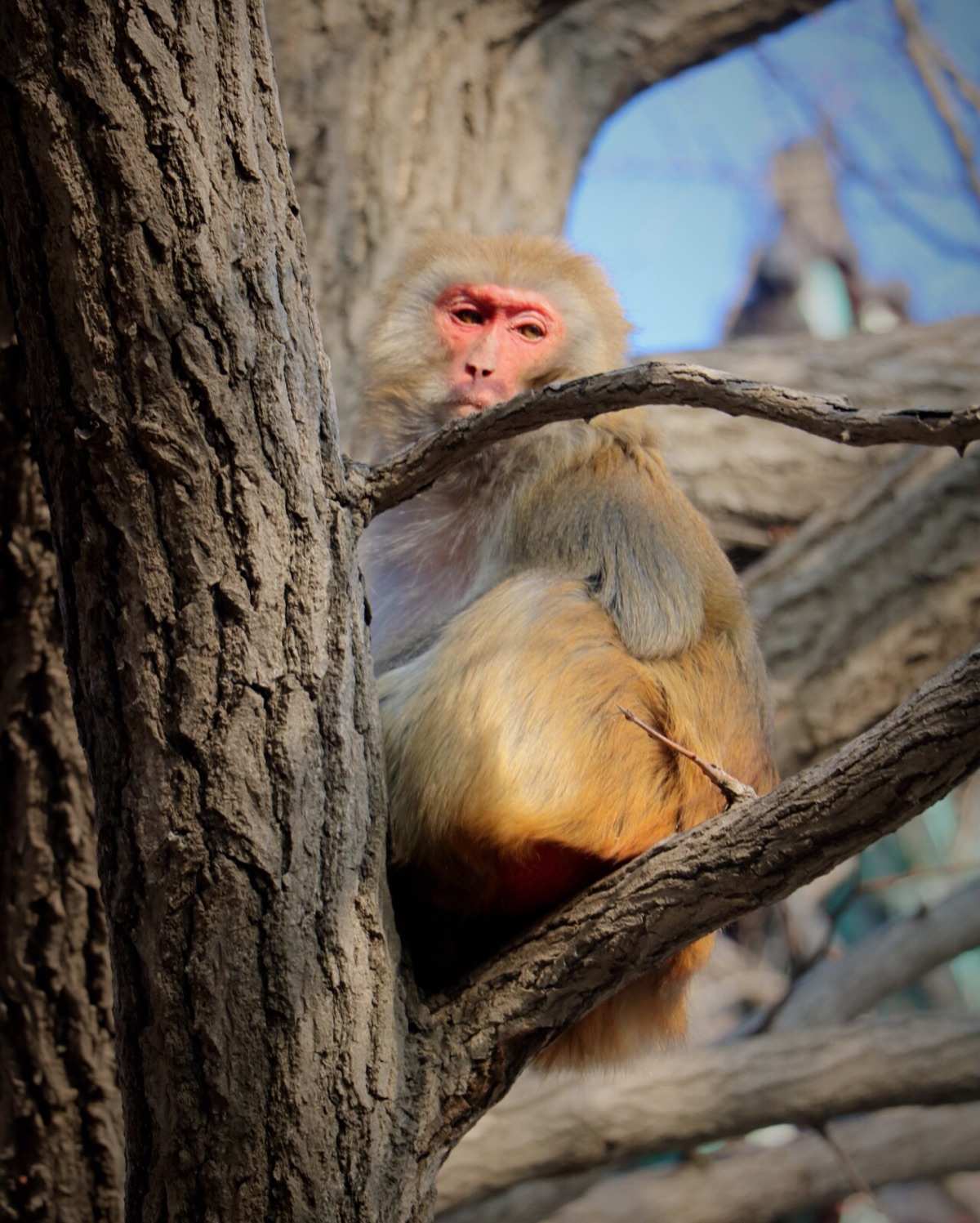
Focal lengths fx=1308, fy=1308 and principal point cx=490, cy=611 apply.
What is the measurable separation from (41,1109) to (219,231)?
2619 millimetres

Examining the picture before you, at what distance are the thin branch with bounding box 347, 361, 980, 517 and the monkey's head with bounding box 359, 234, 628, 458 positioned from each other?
3.42 feet

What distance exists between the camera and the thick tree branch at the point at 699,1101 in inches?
163

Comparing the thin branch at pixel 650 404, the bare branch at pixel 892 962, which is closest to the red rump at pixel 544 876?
the thin branch at pixel 650 404

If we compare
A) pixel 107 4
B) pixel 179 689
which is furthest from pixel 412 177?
pixel 179 689

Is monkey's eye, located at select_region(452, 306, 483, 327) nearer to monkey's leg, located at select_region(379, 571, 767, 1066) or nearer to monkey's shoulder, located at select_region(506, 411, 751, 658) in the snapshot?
monkey's shoulder, located at select_region(506, 411, 751, 658)

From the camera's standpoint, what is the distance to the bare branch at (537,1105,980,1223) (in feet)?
14.7

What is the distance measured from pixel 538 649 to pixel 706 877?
2.33 ft

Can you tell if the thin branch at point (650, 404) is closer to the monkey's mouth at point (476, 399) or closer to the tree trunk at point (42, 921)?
the monkey's mouth at point (476, 399)

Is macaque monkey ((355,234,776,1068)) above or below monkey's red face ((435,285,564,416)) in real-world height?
below

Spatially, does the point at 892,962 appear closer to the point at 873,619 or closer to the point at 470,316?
the point at 873,619

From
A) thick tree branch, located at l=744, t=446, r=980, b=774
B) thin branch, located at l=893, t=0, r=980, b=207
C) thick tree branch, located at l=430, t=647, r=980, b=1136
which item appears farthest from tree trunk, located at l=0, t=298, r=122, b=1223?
thin branch, located at l=893, t=0, r=980, b=207

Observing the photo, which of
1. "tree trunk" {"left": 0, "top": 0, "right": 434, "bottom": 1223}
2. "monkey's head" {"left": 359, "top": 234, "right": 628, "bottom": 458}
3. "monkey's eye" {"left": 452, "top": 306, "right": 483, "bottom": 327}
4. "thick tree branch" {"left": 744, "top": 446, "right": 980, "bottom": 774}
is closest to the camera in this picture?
"tree trunk" {"left": 0, "top": 0, "right": 434, "bottom": 1223}

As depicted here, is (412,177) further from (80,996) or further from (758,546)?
(80,996)

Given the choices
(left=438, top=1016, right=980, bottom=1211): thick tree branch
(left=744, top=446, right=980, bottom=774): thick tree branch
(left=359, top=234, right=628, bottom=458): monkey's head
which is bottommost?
(left=438, top=1016, right=980, bottom=1211): thick tree branch
